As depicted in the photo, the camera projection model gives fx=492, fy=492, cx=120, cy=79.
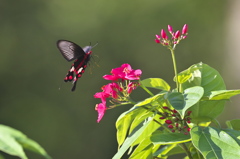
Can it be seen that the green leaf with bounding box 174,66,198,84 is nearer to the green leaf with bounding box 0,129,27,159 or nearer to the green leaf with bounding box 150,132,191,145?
the green leaf with bounding box 150,132,191,145

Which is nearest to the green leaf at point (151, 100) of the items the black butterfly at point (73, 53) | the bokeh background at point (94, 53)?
the black butterfly at point (73, 53)

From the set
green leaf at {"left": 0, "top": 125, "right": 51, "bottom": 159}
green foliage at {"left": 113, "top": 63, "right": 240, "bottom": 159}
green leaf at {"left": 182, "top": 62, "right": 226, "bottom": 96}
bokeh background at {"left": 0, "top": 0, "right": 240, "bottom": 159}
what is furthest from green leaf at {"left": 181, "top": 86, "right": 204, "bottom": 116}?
bokeh background at {"left": 0, "top": 0, "right": 240, "bottom": 159}

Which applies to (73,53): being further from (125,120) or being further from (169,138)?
(169,138)

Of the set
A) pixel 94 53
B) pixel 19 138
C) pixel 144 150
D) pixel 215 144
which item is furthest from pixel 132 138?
pixel 94 53

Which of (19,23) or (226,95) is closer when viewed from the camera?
(226,95)

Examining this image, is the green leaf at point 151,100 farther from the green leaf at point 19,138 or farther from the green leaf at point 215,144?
the green leaf at point 19,138

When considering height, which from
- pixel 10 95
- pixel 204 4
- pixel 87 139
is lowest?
pixel 87 139

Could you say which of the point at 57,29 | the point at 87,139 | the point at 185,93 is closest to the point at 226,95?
the point at 185,93

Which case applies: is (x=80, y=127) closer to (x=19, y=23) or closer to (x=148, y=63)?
(x=148, y=63)
